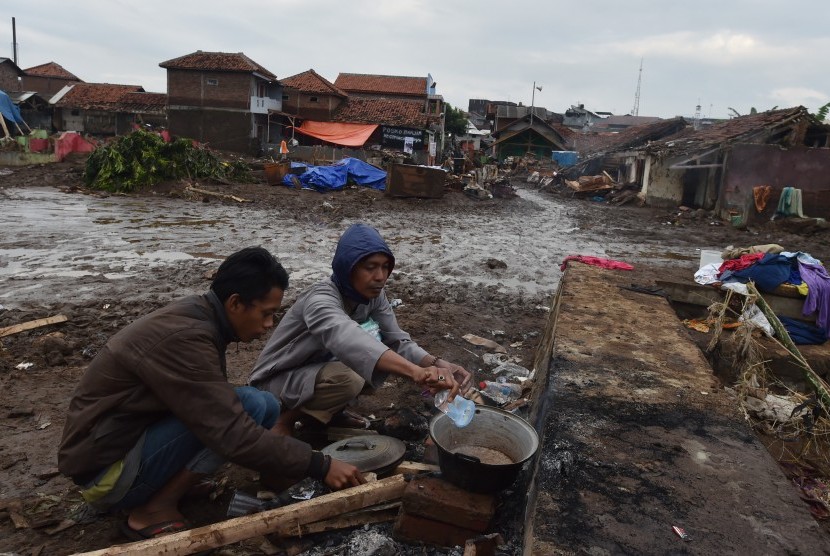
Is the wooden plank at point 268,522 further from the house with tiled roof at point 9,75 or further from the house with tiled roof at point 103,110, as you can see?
the house with tiled roof at point 9,75

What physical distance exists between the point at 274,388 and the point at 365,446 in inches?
23.8

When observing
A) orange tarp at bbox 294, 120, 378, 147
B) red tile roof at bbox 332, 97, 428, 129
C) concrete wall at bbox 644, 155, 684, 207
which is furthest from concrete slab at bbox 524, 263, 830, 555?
red tile roof at bbox 332, 97, 428, 129

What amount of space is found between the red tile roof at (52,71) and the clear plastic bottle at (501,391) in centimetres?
5571

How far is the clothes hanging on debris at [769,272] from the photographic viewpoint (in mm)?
5128

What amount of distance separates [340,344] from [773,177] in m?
19.1

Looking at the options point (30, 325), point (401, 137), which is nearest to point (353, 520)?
point (30, 325)

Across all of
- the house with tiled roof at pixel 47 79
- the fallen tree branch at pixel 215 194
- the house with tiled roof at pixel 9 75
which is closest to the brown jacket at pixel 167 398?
the fallen tree branch at pixel 215 194

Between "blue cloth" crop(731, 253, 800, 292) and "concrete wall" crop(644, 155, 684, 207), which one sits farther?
"concrete wall" crop(644, 155, 684, 207)

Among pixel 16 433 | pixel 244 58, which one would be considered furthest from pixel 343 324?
pixel 244 58

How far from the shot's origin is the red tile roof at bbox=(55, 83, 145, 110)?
3569 centimetres

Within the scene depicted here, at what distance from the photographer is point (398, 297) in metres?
6.71

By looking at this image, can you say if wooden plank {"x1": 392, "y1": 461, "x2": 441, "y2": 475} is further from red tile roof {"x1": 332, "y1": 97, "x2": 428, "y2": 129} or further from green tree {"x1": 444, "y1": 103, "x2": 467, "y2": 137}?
green tree {"x1": 444, "y1": 103, "x2": 467, "y2": 137}

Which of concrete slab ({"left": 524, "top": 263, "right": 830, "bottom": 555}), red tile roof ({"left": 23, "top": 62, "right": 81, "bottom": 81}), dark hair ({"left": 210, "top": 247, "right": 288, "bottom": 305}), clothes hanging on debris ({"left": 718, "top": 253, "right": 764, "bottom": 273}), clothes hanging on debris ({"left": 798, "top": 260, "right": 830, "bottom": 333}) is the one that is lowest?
concrete slab ({"left": 524, "top": 263, "right": 830, "bottom": 555})

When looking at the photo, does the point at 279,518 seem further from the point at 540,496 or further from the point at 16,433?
the point at 16,433
